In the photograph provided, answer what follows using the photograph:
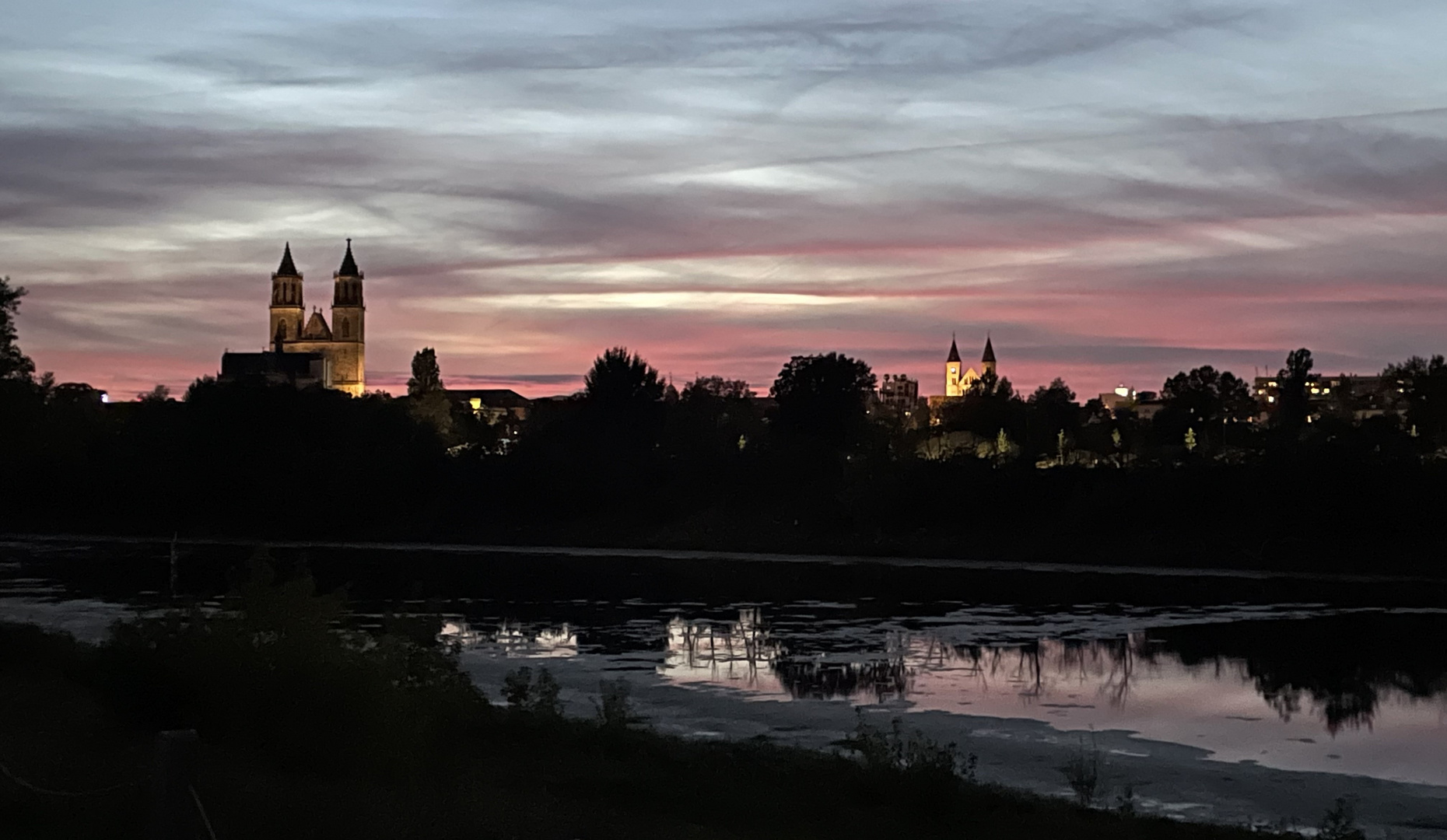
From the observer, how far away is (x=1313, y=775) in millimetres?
22312

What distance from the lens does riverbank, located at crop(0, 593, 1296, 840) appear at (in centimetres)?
1466

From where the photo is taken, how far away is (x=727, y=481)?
318 feet

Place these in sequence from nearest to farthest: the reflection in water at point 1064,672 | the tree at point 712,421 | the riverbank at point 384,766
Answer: the riverbank at point 384,766, the reflection in water at point 1064,672, the tree at point 712,421

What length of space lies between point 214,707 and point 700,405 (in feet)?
425

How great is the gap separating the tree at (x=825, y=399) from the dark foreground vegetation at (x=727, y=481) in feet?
0.70

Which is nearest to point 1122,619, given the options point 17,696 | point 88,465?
point 17,696

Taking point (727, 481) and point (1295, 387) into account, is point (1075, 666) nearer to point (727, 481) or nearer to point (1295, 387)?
point (727, 481)

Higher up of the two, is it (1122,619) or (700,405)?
(700,405)

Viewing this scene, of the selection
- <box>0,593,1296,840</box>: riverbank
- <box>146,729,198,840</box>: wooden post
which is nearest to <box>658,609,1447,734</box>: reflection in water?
<box>0,593,1296,840</box>: riverbank

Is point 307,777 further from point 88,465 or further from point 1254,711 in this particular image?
point 88,465

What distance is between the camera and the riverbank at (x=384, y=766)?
48.1 ft

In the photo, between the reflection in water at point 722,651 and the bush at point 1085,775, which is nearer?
the bush at point 1085,775

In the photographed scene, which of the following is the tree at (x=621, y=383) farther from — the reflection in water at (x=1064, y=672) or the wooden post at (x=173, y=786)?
the wooden post at (x=173, y=786)

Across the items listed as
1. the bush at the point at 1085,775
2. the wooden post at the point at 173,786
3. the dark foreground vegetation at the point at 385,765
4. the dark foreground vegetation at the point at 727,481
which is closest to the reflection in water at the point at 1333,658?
the bush at the point at 1085,775
